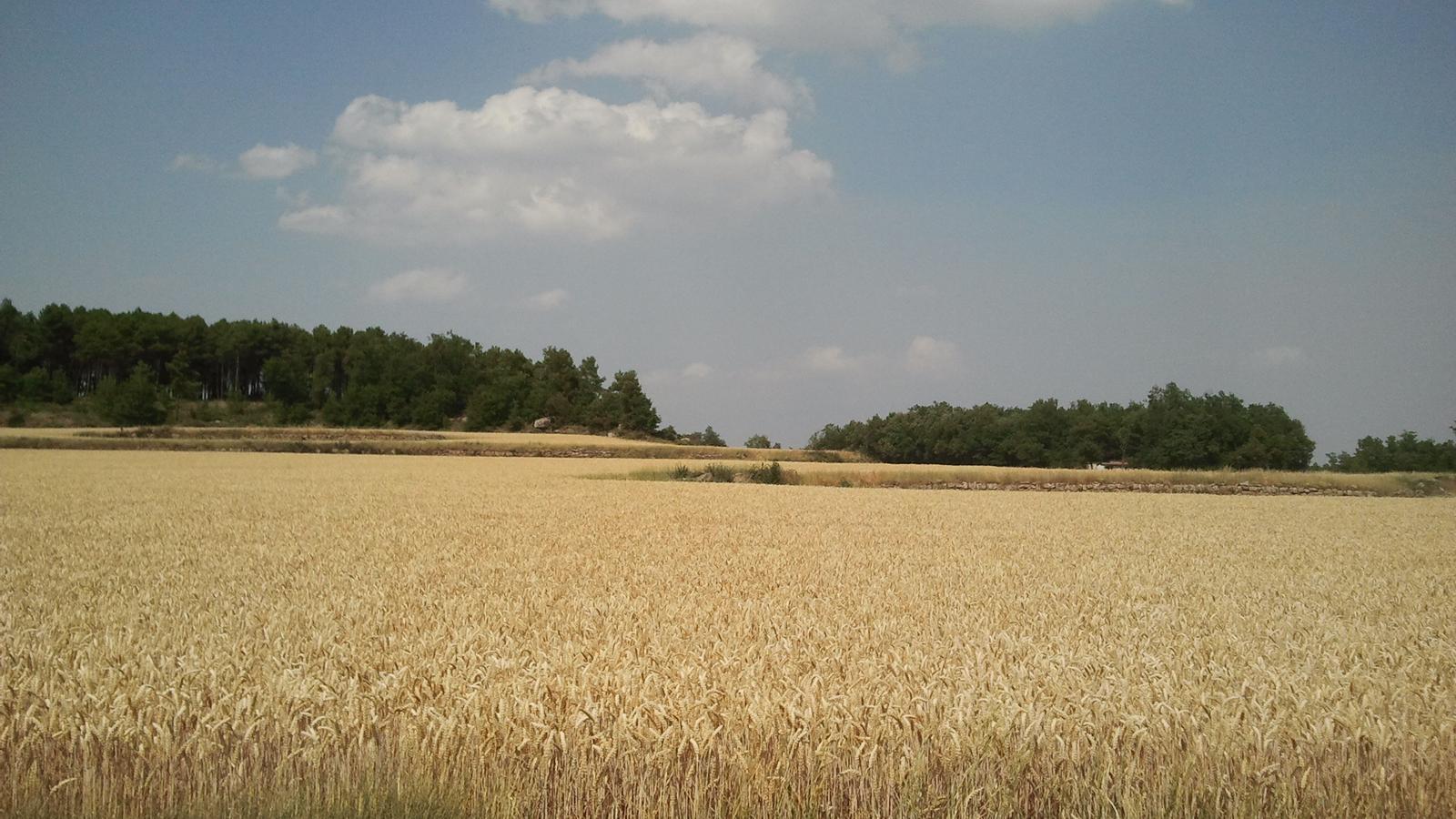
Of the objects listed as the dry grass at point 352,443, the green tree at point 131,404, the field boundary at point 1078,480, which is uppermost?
the green tree at point 131,404

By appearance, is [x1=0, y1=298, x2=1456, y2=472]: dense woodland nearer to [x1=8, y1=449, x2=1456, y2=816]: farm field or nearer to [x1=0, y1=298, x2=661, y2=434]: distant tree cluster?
[x1=0, y1=298, x2=661, y2=434]: distant tree cluster

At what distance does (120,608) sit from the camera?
301 inches

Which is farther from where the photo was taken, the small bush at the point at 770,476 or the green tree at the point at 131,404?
the green tree at the point at 131,404

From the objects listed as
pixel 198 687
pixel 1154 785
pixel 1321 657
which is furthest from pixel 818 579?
pixel 198 687

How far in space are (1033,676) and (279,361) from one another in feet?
354

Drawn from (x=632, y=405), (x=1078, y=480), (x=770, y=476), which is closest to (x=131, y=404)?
(x=632, y=405)

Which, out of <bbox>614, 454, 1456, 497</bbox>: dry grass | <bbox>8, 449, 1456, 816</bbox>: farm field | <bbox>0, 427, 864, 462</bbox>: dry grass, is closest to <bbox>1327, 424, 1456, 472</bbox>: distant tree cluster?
<bbox>614, 454, 1456, 497</bbox>: dry grass

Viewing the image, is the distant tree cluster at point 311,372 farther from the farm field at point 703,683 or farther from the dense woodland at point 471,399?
the farm field at point 703,683

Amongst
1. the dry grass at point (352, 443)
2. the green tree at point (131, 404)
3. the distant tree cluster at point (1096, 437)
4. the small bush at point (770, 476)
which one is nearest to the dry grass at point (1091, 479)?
the small bush at point (770, 476)

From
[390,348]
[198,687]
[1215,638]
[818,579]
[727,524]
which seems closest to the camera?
[198,687]

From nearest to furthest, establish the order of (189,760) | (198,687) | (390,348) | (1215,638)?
(189,760) → (198,687) → (1215,638) → (390,348)

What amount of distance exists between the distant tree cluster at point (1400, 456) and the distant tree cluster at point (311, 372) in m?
76.4

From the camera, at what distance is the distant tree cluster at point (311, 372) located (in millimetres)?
91625

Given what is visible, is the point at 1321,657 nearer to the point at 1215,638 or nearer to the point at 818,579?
the point at 1215,638
